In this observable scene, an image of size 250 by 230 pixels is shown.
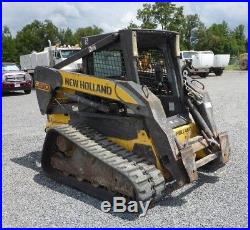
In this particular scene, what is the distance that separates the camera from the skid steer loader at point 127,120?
15.7 ft

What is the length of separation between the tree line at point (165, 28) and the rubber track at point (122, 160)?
3463 centimetres

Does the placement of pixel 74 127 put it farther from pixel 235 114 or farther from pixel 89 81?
pixel 235 114

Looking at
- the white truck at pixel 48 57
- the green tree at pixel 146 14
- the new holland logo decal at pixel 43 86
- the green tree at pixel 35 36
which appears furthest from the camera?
the green tree at pixel 35 36

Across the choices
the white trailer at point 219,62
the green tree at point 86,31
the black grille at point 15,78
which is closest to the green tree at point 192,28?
the green tree at point 86,31

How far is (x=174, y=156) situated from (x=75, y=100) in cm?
178

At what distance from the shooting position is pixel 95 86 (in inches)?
208

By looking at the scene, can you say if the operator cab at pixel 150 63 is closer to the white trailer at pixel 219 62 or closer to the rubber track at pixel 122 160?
the rubber track at pixel 122 160

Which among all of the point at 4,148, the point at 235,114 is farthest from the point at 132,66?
the point at 235,114

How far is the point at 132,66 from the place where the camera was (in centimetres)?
510

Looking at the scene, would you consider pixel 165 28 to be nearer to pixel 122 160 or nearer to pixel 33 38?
pixel 33 38

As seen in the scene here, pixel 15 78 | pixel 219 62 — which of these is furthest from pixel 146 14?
pixel 15 78

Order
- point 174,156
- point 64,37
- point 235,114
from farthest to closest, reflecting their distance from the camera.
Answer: point 64,37 < point 235,114 < point 174,156

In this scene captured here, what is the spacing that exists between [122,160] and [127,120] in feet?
1.83

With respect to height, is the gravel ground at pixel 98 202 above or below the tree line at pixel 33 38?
below
